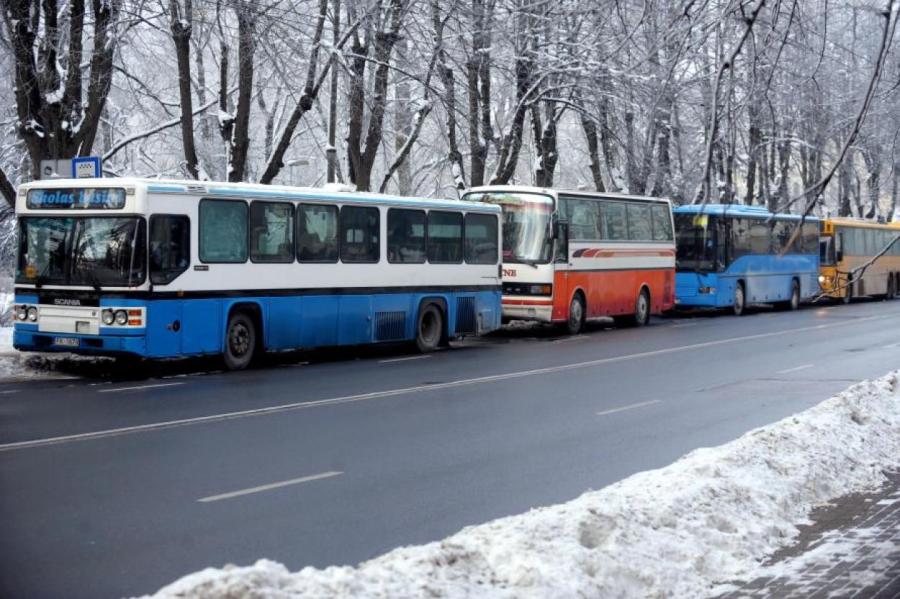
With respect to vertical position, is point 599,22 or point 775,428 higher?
point 599,22

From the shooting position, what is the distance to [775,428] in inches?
431

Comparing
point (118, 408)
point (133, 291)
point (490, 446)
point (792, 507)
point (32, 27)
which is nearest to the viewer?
point (792, 507)

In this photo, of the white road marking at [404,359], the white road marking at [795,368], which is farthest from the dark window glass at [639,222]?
the white road marking at [795,368]

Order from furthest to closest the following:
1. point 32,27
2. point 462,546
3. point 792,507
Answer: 1. point 32,27
2. point 792,507
3. point 462,546

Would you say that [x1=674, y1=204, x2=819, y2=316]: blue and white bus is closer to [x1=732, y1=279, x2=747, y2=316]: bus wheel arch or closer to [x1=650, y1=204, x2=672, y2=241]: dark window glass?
[x1=732, y1=279, x2=747, y2=316]: bus wheel arch

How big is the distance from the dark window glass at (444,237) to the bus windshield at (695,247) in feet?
49.1

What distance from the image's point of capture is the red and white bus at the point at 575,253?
28656 mm

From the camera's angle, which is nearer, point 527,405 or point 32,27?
point 527,405

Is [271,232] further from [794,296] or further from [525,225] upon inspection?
[794,296]

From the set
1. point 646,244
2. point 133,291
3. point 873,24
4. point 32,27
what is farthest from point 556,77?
point 873,24

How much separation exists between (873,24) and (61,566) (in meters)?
9.87

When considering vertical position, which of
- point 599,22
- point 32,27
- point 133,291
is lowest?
point 133,291

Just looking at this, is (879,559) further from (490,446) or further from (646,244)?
(646,244)

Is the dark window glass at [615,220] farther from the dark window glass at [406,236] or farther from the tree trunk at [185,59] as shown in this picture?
the tree trunk at [185,59]
